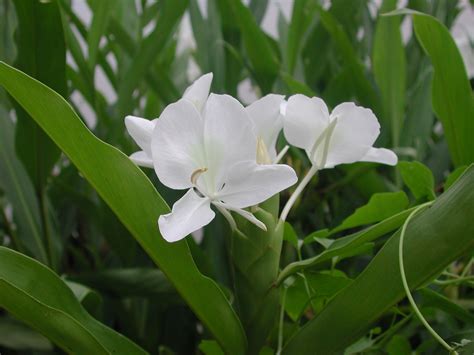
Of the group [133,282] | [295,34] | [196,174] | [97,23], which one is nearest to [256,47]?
[295,34]

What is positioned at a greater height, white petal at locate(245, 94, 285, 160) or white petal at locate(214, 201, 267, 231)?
white petal at locate(245, 94, 285, 160)

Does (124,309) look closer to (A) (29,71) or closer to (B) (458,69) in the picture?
(A) (29,71)

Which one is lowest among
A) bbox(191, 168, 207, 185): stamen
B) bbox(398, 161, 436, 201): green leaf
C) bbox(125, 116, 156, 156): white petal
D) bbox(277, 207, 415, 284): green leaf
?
bbox(398, 161, 436, 201): green leaf

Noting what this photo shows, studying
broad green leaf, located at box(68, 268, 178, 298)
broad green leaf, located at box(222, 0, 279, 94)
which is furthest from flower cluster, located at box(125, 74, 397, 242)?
broad green leaf, located at box(222, 0, 279, 94)

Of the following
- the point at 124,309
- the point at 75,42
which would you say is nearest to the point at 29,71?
the point at 75,42

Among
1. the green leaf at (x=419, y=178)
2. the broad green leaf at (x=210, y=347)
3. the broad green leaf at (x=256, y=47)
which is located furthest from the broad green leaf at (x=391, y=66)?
the broad green leaf at (x=210, y=347)

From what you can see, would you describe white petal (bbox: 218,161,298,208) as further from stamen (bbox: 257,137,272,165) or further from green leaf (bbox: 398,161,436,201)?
green leaf (bbox: 398,161,436,201)

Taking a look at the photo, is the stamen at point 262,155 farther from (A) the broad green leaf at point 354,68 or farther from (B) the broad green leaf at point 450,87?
(A) the broad green leaf at point 354,68

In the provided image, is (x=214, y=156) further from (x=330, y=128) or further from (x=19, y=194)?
(x=19, y=194)
